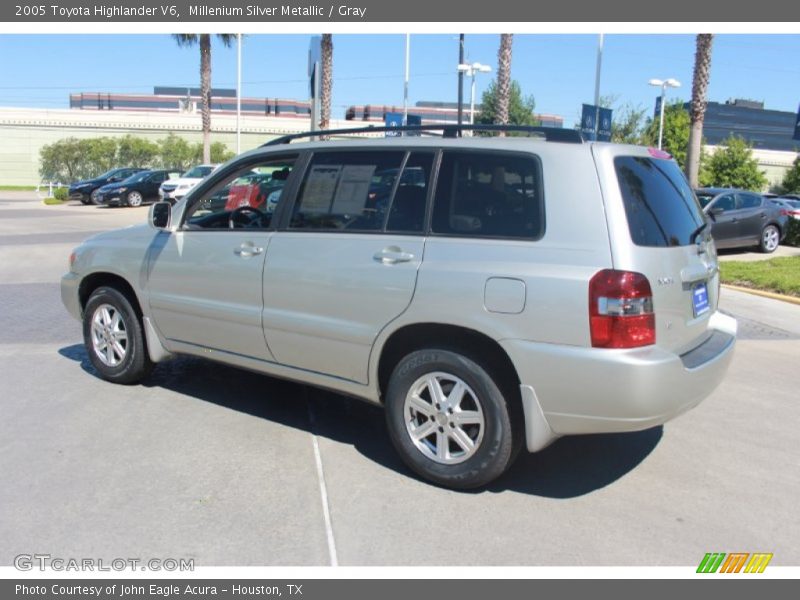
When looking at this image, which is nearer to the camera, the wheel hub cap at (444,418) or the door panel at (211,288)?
the wheel hub cap at (444,418)

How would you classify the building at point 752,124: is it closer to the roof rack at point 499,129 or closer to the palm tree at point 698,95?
the palm tree at point 698,95

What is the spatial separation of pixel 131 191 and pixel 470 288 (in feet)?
96.6

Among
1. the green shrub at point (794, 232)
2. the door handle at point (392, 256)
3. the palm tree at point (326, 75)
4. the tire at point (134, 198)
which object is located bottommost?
the tire at point (134, 198)

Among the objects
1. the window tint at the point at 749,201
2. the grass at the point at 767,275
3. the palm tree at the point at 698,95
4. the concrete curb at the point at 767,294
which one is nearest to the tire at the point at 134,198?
the palm tree at the point at 698,95

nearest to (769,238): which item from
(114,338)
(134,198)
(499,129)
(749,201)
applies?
(749,201)

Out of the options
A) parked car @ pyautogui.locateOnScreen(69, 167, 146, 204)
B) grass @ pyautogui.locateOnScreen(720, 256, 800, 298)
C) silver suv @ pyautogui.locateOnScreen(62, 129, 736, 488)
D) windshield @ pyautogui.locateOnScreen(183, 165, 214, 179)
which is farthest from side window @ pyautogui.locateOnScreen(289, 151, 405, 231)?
parked car @ pyautogui.locateOnScreen(69, 167, 146, 204)

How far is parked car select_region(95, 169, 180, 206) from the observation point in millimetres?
30328

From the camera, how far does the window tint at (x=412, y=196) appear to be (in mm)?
4227

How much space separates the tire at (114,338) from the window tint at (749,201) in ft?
50.2

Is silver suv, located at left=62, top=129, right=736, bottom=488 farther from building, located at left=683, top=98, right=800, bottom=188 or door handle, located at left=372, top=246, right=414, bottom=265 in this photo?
building, located at left=683, top=98, right=800, bottom=188

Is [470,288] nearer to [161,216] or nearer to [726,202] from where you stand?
[161,216]

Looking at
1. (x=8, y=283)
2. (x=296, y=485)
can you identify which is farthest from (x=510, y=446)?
(x=8, y=283)

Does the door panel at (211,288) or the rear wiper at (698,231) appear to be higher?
the rear wiper at (698,231)

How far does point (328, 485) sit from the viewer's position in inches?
164
